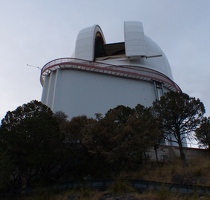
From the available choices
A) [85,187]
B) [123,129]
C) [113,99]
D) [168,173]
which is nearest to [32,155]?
[85,187]

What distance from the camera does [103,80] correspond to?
30641 millimetres

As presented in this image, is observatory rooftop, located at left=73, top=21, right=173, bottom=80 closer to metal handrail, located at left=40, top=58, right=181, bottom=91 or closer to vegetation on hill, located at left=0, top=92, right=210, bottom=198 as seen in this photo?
metal handrail, located at left=40, top=58, right=181, bottom=91

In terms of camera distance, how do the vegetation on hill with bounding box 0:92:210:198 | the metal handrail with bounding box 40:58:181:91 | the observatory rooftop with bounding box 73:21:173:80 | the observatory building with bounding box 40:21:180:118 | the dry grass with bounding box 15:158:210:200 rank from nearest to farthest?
the dry grass with bounding box 15:158:210:200, the vegetation on hill with bounding box 0:92:210:198, the observatory building with bounding box 40:21:180:118, the metal handrail with bounding box 40:58:181:91, the observatory rooftop with bounding box 73:21:173:80

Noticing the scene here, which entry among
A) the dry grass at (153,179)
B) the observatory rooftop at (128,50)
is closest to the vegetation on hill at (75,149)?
the dry grass at (153,179)

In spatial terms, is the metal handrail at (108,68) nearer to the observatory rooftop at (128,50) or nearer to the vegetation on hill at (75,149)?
the observatory rooftop at (128,50)

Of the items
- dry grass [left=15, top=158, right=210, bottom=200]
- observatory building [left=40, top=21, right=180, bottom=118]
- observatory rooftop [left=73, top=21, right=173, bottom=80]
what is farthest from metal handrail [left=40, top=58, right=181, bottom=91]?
dry grass [left=15, top=158, right=210, bottom=200]

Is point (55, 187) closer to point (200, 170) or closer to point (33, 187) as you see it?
point (33, 187)

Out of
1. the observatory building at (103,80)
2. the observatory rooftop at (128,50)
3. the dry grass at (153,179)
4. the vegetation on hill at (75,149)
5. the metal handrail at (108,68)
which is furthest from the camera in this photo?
the observatory rooftop at (128,50)

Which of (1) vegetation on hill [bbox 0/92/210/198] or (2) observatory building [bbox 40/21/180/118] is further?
(2) observatory building [bbox 40/21/180/118]

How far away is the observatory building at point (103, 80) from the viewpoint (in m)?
29.0

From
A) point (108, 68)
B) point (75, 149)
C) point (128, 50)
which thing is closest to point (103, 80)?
point (108, 68)

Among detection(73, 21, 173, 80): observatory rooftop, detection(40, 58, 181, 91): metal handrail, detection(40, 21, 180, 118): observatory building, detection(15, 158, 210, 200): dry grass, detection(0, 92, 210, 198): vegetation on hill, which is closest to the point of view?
detection(15, 158, 210, 200): dry grass

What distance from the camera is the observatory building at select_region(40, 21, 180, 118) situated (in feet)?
95.0

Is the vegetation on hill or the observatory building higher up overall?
the observatory building
